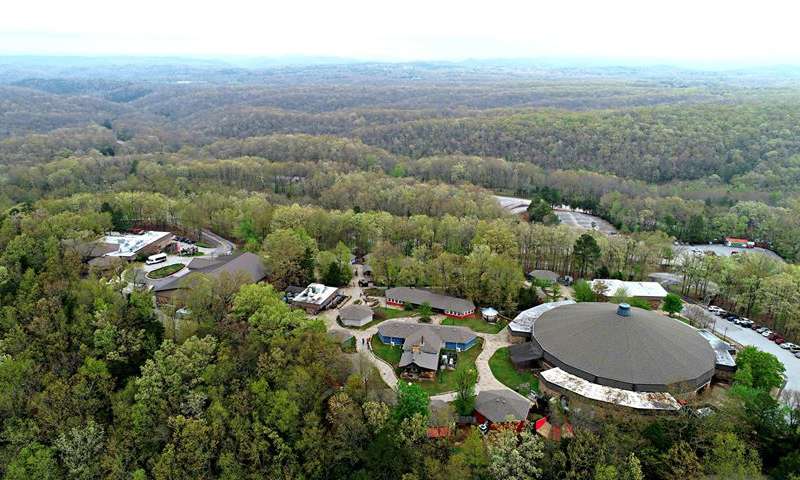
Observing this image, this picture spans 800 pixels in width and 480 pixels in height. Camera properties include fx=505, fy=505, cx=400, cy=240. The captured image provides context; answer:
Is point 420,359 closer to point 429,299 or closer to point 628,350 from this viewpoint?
point 429,299

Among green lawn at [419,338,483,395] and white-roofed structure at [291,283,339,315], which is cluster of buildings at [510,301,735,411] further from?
white-roofed structure at [291,283,339,315]

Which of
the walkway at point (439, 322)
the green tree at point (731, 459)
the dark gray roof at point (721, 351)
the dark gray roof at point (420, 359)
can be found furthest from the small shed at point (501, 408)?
the dark gray roof at point (721, 351)

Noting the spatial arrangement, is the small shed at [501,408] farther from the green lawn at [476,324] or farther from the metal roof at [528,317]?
the green lawn at [476,324]

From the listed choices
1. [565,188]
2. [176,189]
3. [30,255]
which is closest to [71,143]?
[176,189]

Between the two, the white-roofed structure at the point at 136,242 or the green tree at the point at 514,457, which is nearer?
the green tree at the point at 514,457

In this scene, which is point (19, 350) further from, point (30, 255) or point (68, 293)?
point (30, 255)

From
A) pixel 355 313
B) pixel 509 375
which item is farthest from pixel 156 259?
pixel 509 375

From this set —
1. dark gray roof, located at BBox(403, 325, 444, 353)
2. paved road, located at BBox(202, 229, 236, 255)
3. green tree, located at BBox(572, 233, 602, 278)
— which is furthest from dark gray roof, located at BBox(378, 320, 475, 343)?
paved road, located at BBox(202, 229, 236, 255)

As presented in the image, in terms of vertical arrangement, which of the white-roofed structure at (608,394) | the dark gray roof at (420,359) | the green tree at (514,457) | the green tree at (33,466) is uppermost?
the green tree at (514,457)
